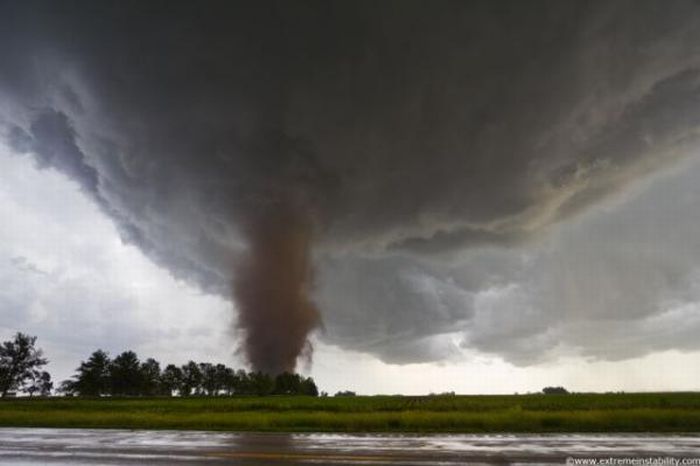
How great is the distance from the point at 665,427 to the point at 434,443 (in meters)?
16.5

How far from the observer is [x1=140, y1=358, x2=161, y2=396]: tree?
493ft

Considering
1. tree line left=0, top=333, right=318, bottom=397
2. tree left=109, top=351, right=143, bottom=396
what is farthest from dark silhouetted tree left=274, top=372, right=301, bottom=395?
tree left=109, top=351, right=143, bottom=396

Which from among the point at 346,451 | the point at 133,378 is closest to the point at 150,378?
the point at 133,378

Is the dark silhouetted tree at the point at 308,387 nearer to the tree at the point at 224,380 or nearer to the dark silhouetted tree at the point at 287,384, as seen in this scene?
the dark silhouetted tree at the point at 287,384

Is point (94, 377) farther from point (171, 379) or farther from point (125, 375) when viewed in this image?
point (171, 379)

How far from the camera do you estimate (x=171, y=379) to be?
6845 inches

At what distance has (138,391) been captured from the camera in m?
148

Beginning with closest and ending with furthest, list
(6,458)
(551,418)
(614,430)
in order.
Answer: (6,458) < (614,430) < (551,418)

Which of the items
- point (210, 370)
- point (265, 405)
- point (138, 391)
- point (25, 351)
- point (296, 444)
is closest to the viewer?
point (296, 444)

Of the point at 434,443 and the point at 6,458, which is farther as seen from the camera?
the point at 434,443

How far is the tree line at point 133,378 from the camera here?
136 metres

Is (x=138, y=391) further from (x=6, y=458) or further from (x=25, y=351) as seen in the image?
(x=6, y=458)

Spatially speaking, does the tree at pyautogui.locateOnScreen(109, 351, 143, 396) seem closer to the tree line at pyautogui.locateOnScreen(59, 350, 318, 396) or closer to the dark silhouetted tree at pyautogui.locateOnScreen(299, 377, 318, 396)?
the tree line at pyautogui.locateOnScreen(59, 350, 318, 396)

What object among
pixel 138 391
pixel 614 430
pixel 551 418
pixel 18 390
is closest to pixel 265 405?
pixel 551 418
